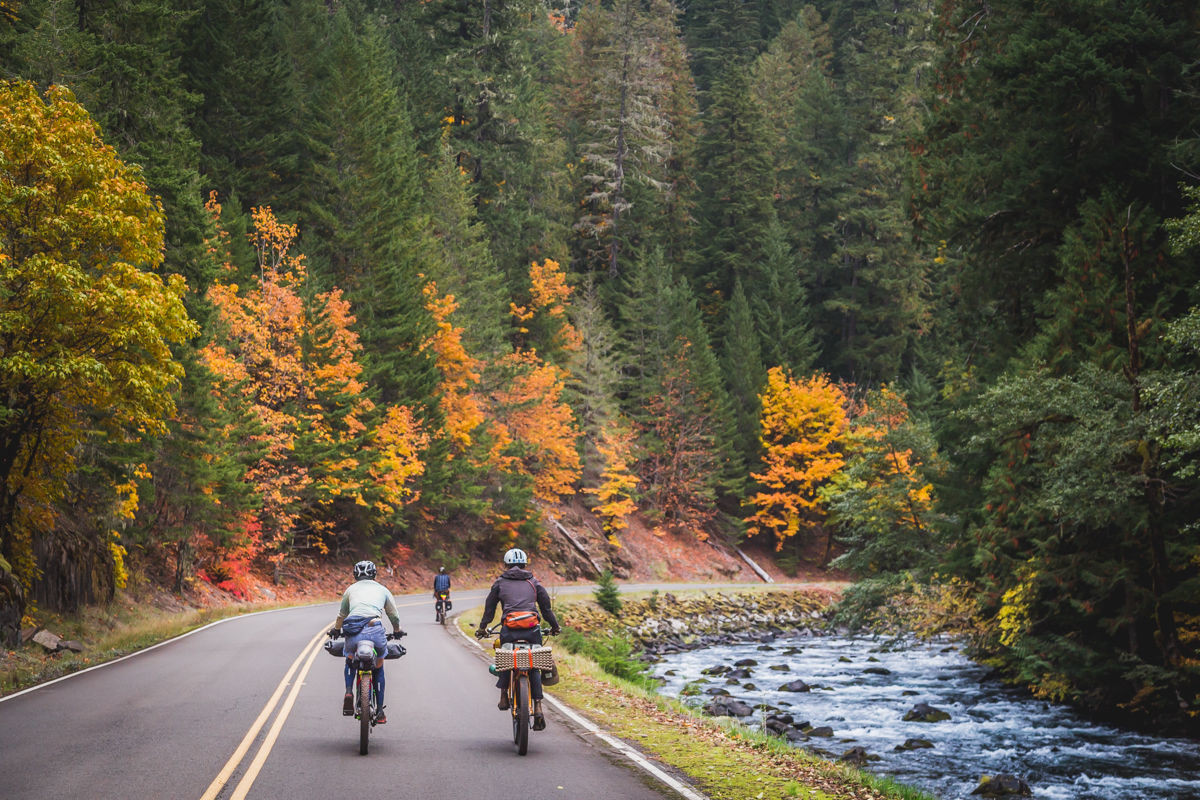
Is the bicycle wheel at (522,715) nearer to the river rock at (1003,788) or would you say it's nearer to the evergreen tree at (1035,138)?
the river rock at (1003,788)

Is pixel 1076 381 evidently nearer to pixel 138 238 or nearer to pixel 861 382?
pixel 138 238

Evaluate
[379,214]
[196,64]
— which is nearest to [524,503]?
[379,214]

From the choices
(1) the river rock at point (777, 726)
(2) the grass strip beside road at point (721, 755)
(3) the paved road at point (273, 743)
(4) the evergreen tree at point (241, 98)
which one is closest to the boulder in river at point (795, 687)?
(1) the river rock at point (777, 726)

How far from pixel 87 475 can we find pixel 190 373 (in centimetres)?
636

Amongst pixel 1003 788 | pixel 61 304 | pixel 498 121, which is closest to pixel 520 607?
pixel 1003 788

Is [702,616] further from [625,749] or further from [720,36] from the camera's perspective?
[720,36]

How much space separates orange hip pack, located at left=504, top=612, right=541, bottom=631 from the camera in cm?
952

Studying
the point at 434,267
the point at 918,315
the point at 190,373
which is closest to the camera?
the point at 190,373

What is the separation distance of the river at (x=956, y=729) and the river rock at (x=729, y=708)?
536 mm

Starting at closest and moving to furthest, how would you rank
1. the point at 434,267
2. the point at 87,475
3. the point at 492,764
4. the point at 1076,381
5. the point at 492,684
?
the point at 492,764, the point at 492,684, the point at 1076,381, the point at 87,475, the point at 434,267

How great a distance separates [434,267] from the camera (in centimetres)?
4716

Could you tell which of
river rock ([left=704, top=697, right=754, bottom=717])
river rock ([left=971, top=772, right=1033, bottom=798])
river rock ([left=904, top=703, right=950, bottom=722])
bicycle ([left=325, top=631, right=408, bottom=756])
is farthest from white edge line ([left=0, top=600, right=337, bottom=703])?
river rock ([left=904, top=703, right=950, bottom=722])

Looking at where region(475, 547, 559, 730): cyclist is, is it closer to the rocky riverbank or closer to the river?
the river

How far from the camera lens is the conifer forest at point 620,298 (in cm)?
1711
